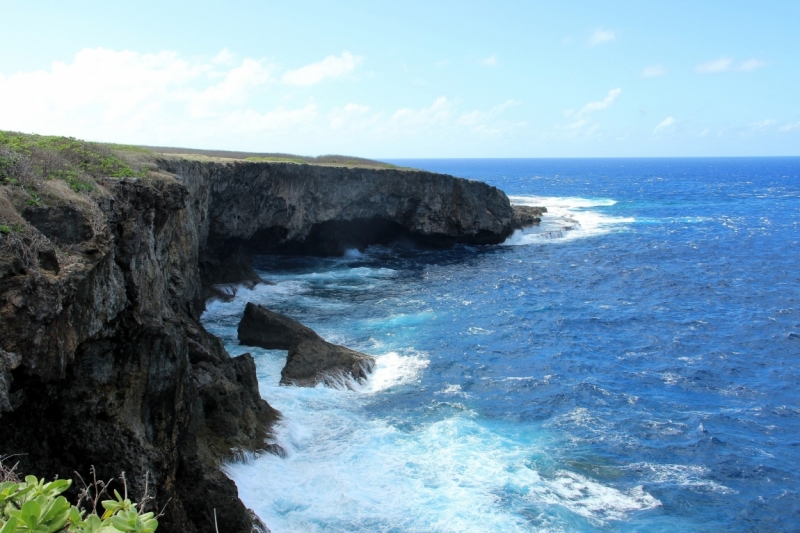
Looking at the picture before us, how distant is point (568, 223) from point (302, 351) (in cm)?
5447

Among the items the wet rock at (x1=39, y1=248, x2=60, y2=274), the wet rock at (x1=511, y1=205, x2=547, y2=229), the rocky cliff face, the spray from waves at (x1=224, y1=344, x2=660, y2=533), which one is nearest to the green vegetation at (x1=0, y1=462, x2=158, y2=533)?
the rocky cliff face

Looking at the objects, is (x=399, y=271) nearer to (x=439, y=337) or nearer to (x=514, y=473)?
(x=439, y=337)

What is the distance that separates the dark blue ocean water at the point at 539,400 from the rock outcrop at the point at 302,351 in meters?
0.76

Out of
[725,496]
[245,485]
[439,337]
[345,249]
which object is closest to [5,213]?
[245,485]

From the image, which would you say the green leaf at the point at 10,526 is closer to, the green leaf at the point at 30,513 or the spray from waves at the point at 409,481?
the green leaf at the point at 30,513

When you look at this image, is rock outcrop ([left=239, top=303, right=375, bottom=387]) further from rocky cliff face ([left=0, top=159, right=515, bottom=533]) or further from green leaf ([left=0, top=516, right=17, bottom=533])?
green leaf ([left=0, top=516, right=17, bottom=533])

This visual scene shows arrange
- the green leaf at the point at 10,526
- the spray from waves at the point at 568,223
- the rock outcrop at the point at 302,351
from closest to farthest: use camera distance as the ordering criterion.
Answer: the green leaf at the point at 10,526 → the rock outcrop at the point at 302,351 → the spray from waves at the point at 568,223

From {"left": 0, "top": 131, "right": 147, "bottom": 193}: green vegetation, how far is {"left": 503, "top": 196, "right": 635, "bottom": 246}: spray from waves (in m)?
49.0

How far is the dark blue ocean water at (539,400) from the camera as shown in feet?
61.8

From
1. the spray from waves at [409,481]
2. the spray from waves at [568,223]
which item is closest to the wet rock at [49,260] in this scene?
the spray from waves at [409,481]

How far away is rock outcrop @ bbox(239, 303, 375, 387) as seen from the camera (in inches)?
1064

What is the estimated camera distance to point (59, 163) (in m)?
16.6

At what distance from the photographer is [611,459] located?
2169 cm

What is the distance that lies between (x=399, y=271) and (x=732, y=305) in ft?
77.2
